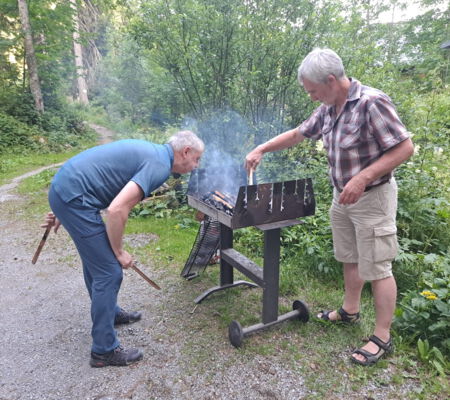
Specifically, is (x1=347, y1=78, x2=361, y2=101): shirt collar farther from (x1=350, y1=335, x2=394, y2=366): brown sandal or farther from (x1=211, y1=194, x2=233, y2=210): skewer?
(x1=350, y1=335, x2=394, y2=366): brown sandal

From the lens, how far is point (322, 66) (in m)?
1.98

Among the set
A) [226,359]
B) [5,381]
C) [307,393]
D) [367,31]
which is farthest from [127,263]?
[367,31]

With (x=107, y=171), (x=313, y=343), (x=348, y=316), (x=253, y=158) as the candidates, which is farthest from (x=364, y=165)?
(x=107, y=171)

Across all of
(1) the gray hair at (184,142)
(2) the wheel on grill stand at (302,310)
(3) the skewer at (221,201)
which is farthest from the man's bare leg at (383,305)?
(1) the gray hair at (184,142)

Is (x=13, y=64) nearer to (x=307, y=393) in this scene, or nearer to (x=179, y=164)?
(x=179, y=164)

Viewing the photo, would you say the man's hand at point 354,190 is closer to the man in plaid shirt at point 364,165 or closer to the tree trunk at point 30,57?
the man in plaid shirt at point 364,165

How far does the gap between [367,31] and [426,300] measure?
4.71 meters

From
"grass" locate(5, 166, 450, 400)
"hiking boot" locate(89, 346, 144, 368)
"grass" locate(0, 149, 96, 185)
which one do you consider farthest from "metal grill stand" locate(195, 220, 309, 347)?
"grass" locate(0, 149, 96, 185)

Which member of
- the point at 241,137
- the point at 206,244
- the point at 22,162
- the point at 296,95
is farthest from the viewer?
the point at 22,162

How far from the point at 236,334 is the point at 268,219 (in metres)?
0.91

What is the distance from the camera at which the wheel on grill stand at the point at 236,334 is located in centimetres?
246

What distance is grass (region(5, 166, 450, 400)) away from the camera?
2137mm

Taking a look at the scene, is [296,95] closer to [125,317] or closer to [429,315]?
[429,315]

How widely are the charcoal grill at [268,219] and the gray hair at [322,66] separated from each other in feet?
2.25
